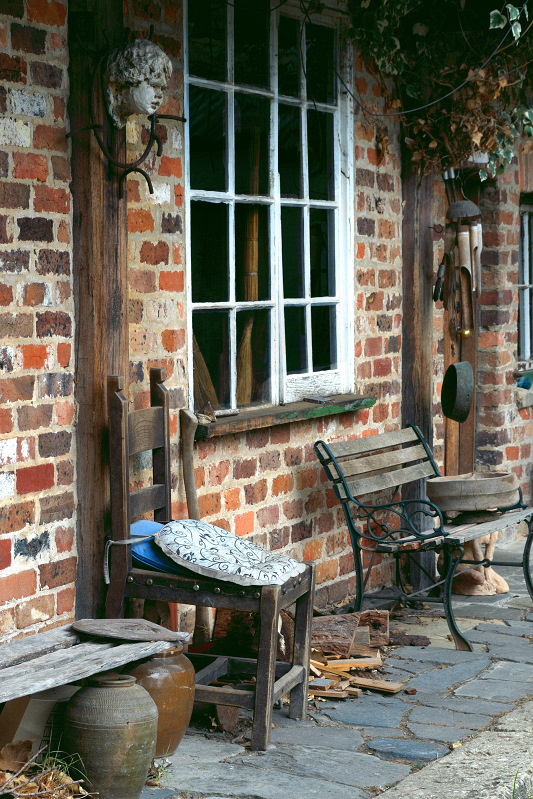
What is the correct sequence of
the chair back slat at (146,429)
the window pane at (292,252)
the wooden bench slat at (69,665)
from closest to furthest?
the wooden bench slat at (69,665) → the chair back slat at (146,429) → the window pane at (292,252)

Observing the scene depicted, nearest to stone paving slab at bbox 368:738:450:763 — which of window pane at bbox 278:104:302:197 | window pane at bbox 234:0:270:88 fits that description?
window pane at bbox 278:104:302:197

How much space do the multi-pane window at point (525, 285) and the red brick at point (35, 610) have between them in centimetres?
514

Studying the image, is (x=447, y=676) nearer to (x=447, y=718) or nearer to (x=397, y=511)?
(x=447, y=718)

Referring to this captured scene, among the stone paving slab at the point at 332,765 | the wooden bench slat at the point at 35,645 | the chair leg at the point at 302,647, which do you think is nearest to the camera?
the wooden bench slat at the point at 35,645

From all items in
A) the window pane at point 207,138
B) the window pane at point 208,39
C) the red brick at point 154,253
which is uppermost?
the window pane at point 208,39

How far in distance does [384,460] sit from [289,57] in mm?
2137

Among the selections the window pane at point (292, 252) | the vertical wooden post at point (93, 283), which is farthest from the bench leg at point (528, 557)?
the vertical wooden post at point (93, 283)

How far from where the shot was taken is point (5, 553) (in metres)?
3.75

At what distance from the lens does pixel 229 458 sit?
196 inches

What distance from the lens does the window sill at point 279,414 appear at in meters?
4.77

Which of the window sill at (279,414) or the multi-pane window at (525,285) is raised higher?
the multi-pane window at (525,285)

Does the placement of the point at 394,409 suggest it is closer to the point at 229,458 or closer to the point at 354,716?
the point at 229,458

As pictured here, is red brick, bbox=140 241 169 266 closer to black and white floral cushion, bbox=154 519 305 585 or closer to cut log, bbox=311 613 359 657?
black and white floral cushion, bbox=154 519 305 585

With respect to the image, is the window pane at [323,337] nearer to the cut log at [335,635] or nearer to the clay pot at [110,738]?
the cut log at [335,635]
